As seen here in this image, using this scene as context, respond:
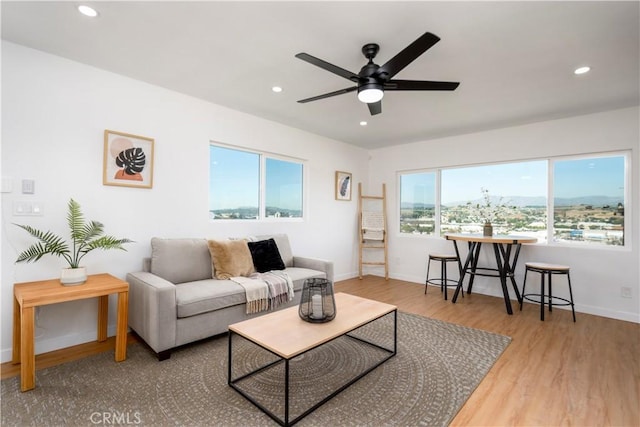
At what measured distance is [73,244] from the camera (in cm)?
259

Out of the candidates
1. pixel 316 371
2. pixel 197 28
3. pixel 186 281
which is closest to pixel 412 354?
pixel 316 371

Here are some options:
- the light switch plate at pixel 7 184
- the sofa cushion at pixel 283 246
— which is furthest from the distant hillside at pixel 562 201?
the light switch plate at pixel 7 184

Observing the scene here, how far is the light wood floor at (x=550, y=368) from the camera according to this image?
178 centimetres

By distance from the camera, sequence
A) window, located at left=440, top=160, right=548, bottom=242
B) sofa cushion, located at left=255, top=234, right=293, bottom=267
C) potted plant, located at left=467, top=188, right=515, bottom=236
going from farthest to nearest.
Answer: potted plant, located at left=467, top=188, right=515, bottom=236 < window, located at left=440, top=160, right=548, bottom=242 < sofa cushion, located at left=255, top=234, right=293, bottom=267

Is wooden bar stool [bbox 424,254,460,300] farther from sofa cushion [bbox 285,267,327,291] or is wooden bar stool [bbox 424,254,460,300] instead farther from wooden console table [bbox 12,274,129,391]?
wooden console table [bbox 12,274,129,391]

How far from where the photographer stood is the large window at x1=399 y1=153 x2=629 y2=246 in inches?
144

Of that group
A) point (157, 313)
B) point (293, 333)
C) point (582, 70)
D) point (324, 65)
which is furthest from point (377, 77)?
point (157, 313)

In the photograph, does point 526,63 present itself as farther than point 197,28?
Yes

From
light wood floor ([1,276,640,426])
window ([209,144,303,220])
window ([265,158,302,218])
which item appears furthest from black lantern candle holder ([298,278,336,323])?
window ([265,158,302,218])

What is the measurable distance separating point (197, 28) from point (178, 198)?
174 centimetres

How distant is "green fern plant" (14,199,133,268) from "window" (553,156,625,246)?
5.01 metres

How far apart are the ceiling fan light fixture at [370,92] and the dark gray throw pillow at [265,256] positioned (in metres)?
2.04

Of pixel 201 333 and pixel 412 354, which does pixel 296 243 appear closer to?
pixel 201 333

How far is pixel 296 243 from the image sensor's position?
4.49 meters
